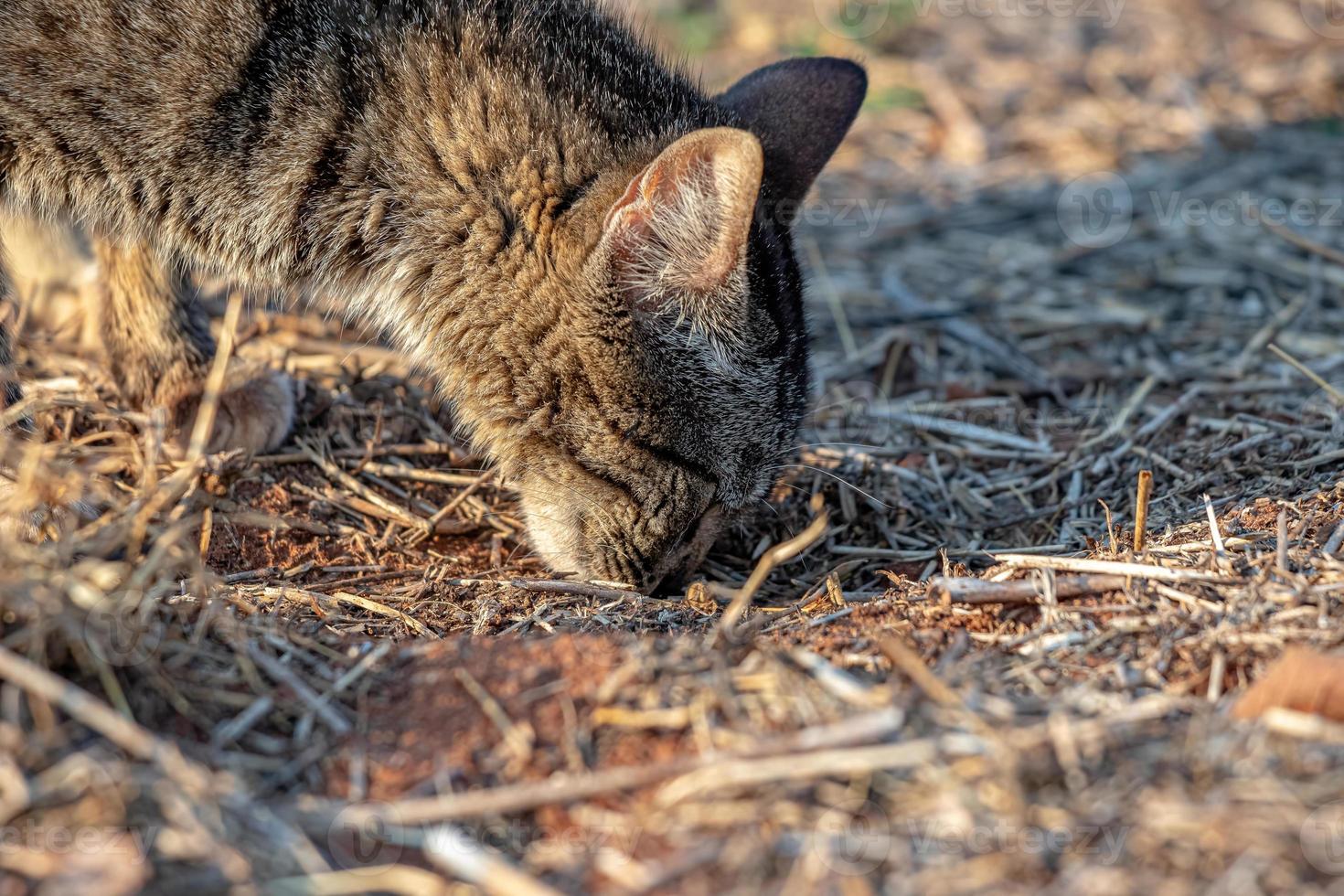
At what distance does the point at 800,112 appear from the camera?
3.65m

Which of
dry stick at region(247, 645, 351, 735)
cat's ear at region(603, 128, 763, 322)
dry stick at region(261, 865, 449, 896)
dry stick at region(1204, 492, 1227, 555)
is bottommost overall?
dry stick at region(1204, 492, 1227, 555)

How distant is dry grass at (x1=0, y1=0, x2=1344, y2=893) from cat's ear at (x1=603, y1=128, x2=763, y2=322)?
0.68m

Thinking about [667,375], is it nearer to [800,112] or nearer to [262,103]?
[800,112]

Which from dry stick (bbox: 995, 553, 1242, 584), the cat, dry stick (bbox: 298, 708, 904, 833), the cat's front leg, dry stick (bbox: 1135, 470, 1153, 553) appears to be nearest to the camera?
dry stick (bbox: 298, 708, 904, 833)

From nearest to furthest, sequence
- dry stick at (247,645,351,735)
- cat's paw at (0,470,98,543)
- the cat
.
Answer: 1. dry stick at (247,645,351,735)
2. cat's paw at (0,470,98,543)
3. the cat

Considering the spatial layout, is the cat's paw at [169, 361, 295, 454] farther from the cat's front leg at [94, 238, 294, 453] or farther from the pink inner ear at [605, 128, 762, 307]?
the pink inner ear at [605, 128, 762, 307]

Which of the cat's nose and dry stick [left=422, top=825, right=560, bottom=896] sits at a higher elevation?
dry stick [left=422, top=825, right=560, bottom=896]

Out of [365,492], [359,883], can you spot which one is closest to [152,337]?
[365,492]

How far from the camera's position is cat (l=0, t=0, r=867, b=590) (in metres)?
3.13

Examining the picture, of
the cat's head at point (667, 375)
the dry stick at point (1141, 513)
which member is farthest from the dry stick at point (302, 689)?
the dry stick at point (1141, 513)

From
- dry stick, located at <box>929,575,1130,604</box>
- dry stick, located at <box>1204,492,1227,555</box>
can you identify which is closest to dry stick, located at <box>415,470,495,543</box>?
dry stick, located at <box>929,575,1130,604</box>

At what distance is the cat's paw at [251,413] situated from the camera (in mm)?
3688

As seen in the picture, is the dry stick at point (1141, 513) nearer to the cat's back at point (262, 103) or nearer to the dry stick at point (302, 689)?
the cat's back at point (262, 103)

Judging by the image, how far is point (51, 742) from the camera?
6.24 feet
